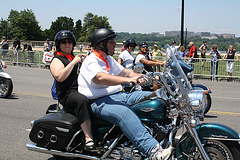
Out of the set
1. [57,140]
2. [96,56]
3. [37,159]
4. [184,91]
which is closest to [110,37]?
[96,56]

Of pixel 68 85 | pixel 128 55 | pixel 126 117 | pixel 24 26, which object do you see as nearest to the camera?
pixel 126 117

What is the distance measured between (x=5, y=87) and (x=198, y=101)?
7.50 m

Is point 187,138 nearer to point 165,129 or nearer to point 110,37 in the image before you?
point 165,129

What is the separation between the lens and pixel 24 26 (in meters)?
109

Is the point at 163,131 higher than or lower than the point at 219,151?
higher

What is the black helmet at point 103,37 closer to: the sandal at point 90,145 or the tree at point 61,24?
the sandal at point 90,145

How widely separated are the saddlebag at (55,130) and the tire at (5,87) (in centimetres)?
557

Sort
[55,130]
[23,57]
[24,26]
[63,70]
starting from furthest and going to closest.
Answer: [24,26]
[23,57]
[63,70]
[55,130]

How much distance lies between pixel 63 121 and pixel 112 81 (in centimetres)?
90

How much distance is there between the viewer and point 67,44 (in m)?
4.93

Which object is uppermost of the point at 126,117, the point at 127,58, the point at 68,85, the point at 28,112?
the point at 127,58

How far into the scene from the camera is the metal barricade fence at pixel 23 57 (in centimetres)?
2047

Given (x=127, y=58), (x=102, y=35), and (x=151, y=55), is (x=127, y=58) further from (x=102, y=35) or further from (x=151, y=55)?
(x=151, y=55)

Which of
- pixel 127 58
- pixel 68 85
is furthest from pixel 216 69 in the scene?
pixel 68 85
